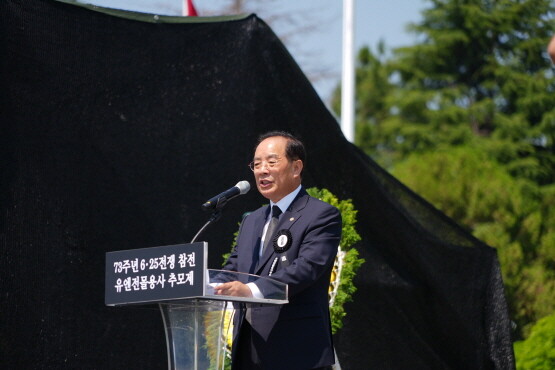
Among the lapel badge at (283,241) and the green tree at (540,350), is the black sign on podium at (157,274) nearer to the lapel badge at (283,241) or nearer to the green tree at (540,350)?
the lapel badge at (283,241)

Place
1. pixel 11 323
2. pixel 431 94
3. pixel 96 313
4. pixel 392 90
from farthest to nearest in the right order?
1. pixel 392 90
2. pixel 431 94
3. pixel 96 313
4. pixel 11 323

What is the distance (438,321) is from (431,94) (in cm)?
1882

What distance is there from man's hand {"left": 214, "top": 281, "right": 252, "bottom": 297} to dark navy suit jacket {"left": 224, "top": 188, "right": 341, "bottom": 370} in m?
0.18

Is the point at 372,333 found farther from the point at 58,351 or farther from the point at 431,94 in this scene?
the point at 431,94

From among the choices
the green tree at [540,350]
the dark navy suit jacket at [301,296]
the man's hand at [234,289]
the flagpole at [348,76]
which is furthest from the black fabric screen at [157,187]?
the flagpole at [348,76]

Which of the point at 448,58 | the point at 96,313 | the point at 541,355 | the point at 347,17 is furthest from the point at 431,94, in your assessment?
the point at 96,313

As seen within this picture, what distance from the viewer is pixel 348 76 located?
958 cm

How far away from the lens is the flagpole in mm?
9391

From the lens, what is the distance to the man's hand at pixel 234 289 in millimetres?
3416

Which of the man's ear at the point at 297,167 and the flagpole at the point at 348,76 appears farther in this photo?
the flagpole at the point at 348,76

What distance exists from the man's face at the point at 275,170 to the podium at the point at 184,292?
1.68 ft

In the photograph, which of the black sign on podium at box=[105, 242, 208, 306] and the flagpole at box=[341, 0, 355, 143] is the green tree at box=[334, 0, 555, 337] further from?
the black sign on podium at box=[105, 242, 208, 306]

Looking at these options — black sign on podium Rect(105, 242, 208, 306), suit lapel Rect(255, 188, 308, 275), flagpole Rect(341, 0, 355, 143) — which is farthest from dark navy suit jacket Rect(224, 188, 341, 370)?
flagpole Rect(341, 0, 355, 143)

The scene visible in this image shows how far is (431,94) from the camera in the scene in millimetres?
24656
